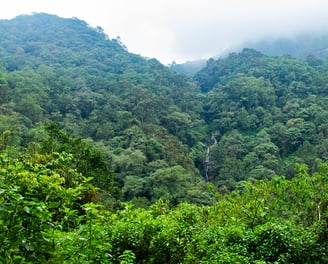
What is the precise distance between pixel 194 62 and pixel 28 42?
44.3m

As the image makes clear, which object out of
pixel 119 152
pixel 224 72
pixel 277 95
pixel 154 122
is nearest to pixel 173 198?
pixel 119 152

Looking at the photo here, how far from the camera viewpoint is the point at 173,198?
18469 mm

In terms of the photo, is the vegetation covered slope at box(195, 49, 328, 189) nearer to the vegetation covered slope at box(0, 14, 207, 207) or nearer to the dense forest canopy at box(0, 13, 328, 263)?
the dense forest canopy at box(0, 13, 328, 263)

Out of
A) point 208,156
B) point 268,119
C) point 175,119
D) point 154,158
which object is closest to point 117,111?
point 175,119

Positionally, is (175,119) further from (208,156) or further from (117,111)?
(117,111)

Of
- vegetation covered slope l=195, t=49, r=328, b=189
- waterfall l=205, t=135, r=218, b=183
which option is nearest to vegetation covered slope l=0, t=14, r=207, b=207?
waterfall l=205, t=135, r=218, b=183

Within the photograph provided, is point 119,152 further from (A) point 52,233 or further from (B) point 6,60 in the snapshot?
(B) point 6,60

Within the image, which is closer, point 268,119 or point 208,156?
point 208,156

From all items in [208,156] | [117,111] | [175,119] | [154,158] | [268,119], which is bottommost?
[208,156]

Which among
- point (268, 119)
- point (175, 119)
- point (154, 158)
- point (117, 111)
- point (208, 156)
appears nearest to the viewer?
point (154, 158)

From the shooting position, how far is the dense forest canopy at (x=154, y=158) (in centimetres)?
224

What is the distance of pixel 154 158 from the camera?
2355cm

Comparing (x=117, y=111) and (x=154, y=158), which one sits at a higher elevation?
(x=117, y=111)

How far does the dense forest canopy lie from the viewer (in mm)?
2240
